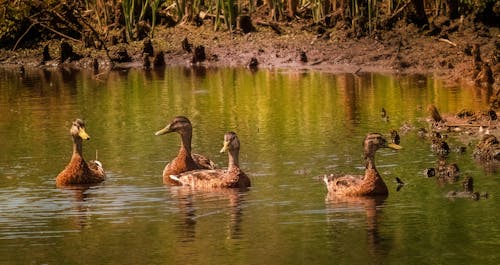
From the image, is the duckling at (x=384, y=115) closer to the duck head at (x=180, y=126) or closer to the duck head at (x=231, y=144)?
the duck head at (x=180, y=126)

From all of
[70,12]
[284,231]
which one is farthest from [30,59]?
[284,231]

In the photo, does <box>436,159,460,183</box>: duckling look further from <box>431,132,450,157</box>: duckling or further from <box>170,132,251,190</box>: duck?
<box>170,132,251,190</box>: duck

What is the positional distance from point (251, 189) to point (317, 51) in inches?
691

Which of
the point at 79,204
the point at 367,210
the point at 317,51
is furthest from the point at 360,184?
the point at 317,51

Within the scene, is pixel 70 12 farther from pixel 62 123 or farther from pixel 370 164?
pixel 370 164

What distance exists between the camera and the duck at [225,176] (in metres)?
18.2

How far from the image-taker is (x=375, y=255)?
1399 cm

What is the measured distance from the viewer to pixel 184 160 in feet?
A: 64.3

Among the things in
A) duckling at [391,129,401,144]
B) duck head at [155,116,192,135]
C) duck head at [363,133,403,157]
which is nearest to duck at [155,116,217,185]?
duck head at [155,116,192,135]

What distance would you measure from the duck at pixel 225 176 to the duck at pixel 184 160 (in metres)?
0.18

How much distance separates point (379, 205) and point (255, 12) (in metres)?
22.3

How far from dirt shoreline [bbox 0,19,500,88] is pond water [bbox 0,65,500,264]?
1691 millimetres

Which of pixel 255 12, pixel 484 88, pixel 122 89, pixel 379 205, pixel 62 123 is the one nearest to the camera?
pixel 379 205

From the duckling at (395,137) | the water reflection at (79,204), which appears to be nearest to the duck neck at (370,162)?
the water reflection at (79,204)
